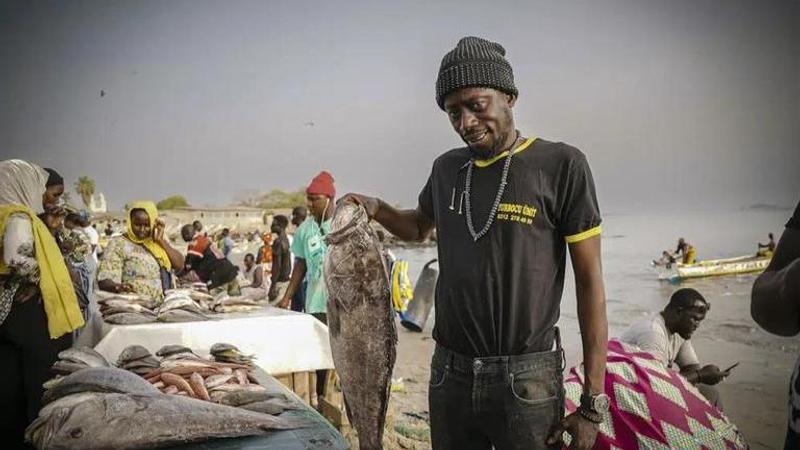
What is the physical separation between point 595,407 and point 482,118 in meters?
1.22

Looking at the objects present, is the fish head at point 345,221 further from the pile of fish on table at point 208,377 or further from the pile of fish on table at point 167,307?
the pile of fish on table at point 167,307

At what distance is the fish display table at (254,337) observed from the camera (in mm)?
4520

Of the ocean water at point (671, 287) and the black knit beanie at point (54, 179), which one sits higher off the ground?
the black knit beanie at point (54, 179)

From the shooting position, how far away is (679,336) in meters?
4.93

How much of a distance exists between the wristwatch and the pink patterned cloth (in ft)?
4.97

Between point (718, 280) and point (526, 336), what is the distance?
28.7 metres

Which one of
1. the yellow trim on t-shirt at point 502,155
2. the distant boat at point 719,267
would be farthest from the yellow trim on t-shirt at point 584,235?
the distant boat at point 719,267

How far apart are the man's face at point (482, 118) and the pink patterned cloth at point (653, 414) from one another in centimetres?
210

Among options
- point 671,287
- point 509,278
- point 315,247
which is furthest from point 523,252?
point 671,287

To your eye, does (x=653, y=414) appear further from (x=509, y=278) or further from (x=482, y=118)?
(x=482, y=118)

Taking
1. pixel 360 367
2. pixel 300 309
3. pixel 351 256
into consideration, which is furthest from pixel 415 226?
pixel 300 309

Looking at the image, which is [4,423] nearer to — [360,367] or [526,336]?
[360,367]

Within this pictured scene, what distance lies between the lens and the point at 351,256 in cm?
216

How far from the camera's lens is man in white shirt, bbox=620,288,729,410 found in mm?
4672
